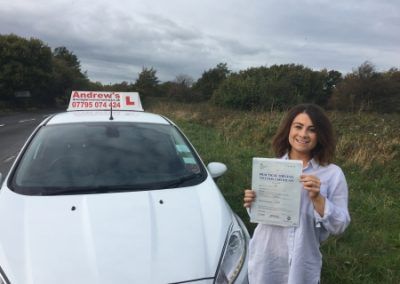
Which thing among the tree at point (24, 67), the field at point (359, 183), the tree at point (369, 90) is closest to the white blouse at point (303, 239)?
the field at point (359, 183)

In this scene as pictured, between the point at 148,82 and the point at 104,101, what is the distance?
49.1 m

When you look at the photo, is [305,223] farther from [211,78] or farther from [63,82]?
[211,78]

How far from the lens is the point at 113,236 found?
8.12ft

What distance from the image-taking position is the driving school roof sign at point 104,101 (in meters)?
5.88

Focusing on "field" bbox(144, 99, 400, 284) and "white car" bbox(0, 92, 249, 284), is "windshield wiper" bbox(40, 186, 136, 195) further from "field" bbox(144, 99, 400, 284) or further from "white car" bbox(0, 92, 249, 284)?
"field" bbox(144, 99, 400, 284)

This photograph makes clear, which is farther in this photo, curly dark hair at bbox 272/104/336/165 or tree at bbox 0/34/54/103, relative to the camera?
tree at bbox 0/34/54/103

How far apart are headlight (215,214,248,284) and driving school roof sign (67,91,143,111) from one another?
134 inches

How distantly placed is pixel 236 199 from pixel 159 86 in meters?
51.3

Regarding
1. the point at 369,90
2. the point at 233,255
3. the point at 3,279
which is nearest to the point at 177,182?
the point at 233,255

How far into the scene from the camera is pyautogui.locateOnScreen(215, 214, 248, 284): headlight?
Answer: 237 cm

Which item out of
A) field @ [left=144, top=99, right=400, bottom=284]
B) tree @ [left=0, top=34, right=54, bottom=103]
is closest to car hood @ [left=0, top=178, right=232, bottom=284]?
field @ [left=144, top=99, right=400, bottom=284]

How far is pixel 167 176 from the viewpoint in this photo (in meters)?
3.31

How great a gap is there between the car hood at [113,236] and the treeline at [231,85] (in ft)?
44.8

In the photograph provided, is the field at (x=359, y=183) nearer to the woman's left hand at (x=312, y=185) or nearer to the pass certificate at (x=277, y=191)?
the pass certificate at (x=277, y=191)
